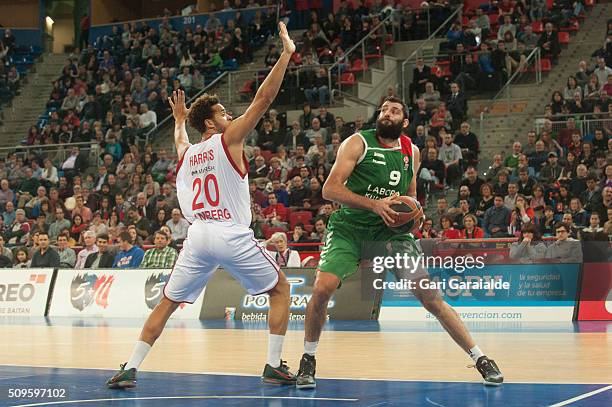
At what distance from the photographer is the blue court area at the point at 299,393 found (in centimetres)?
666

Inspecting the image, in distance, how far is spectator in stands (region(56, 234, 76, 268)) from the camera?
2011 cm

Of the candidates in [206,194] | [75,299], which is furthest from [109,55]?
[206,194]

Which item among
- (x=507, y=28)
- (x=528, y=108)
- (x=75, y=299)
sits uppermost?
(x=507, y=28)

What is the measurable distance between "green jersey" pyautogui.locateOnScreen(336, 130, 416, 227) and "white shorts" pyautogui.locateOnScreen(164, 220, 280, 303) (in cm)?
83

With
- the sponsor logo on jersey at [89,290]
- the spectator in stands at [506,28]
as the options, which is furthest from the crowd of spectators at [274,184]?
the spectator in stands at [506,28]

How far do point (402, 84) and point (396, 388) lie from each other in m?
19.4

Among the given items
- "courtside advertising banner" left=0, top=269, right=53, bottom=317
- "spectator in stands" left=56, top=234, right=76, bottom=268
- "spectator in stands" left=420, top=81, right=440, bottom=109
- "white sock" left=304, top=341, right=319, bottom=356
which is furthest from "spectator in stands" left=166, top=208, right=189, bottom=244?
"white sock" left=304, top=341, right=319, bottom=356

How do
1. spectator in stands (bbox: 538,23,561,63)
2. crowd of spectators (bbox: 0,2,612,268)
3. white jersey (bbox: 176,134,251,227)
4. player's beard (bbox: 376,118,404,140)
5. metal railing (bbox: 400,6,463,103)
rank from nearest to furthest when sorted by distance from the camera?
1. white jersey (bbox: 176,134,251,227)
2. player's beard (bbox: 376,118,404,140)
3. crowd of spectators (bbox: 0,2,612,268)
4. spectator in stands (bbox: 538,23,561,63)
5. metal railing (bbox: 400,6,463,103)

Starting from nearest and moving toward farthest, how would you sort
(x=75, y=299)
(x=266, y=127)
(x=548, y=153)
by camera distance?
(x=75, y=299) < (x=548, y=153) < (x=266, y=127)

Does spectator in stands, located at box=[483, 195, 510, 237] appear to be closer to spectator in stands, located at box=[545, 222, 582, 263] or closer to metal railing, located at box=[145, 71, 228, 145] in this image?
spectator in stands, located at box=[545, 222, 582, 263]

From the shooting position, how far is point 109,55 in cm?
3409

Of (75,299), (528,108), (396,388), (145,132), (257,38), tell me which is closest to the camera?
(396,388)

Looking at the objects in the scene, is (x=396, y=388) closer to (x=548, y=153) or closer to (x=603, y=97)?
(x=548, y=153)

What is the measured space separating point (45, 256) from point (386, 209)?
45.1 feet
